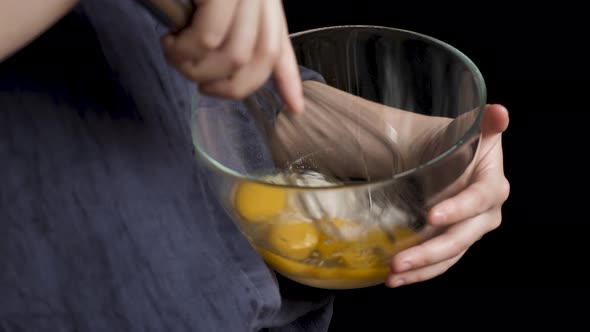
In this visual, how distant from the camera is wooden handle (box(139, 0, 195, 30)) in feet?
1.09

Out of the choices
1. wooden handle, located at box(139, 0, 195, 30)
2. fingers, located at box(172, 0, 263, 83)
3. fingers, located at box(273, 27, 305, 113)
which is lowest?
fingers, located at box(273, 27, 305, 113)

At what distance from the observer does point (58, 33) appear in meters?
0.45

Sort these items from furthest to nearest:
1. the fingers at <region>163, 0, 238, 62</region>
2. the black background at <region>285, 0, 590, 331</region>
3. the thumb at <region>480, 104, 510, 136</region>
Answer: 1. the black background at <region>285, 0, 590, 331</region>
2. the thumb at <region>480, 104, 510, 136</region>
3. the fingers at <region>163, 0, 238, 62</region>

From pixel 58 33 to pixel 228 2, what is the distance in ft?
0.59

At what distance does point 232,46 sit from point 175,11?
35 millimetres

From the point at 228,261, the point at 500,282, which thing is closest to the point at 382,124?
the point at 228,261

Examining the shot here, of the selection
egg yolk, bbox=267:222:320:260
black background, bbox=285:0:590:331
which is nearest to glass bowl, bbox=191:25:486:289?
egg yolk, bbox=267:222:320:260

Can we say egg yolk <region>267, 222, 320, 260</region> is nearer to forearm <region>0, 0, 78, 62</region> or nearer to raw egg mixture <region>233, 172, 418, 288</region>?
raw egg mixture <region>233, 172, 418, 288</region>

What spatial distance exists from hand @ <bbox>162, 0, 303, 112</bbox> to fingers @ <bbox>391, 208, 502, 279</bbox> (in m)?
0.13

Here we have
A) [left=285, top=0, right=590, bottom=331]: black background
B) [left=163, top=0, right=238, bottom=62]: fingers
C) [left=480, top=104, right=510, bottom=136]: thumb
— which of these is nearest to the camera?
[left=163, top=0, right=238, bottom=62]: fingers

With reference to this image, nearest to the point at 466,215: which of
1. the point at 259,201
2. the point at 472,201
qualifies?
the point at 472,201

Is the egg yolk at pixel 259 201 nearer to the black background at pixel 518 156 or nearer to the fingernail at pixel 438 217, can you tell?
the fingernail at pixel 438 217

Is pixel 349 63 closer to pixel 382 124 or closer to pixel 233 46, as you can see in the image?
pixel 382 124

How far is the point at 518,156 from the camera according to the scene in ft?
2.39
